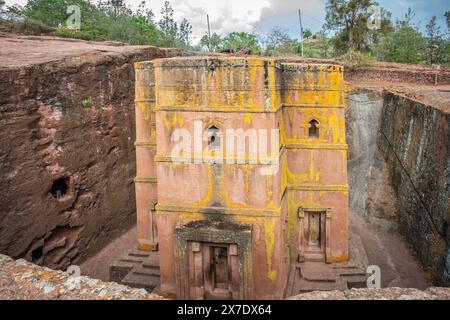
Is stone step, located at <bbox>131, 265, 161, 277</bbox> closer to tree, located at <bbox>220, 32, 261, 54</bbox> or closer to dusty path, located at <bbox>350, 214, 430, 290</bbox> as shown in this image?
dusty path, located at <bbox>350, 214, 430, 290</bbox>

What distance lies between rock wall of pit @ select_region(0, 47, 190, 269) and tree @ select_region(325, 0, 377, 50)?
13.0 metres

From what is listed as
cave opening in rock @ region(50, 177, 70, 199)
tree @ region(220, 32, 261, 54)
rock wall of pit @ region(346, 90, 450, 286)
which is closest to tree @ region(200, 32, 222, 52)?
tree @ region(220, 32, 261, 54)

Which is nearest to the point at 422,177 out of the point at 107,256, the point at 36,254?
the point at 107,256

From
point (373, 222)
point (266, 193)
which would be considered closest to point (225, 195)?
point (266, 193)

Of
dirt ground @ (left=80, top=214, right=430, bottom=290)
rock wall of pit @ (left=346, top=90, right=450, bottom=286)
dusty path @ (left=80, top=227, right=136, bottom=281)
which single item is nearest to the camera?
rock wall of pit @ (left=346, top=90, right=450, bottom=286)

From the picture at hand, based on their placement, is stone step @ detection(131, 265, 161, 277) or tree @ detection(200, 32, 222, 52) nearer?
stone step @ detection(131, 265, 161, 277)

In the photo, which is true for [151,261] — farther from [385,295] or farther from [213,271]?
[385,295]

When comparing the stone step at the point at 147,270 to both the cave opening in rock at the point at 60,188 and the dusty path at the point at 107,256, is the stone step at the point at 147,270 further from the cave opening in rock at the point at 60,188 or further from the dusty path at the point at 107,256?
the cave opening in rock at the point at 60,188

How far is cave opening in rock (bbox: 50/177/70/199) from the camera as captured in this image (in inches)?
410

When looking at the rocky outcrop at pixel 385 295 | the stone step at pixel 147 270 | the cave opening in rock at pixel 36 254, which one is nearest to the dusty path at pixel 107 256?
the stone step at pixel 147 270

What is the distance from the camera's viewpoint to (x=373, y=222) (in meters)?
13.4

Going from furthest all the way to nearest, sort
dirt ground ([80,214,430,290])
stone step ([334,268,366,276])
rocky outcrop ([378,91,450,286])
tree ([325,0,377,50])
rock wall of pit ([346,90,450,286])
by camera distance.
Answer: tree ([325,0,377,50]), dirt ground ([80,214,430,290]), stone step ([334,268,366,276]), rock wall of pit ([346,90,450,286]), rocky outcrop ([378,91,450,286])

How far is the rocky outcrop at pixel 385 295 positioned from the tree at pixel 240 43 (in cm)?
2269

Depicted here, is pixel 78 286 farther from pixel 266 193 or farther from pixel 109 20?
pixel 109 20
